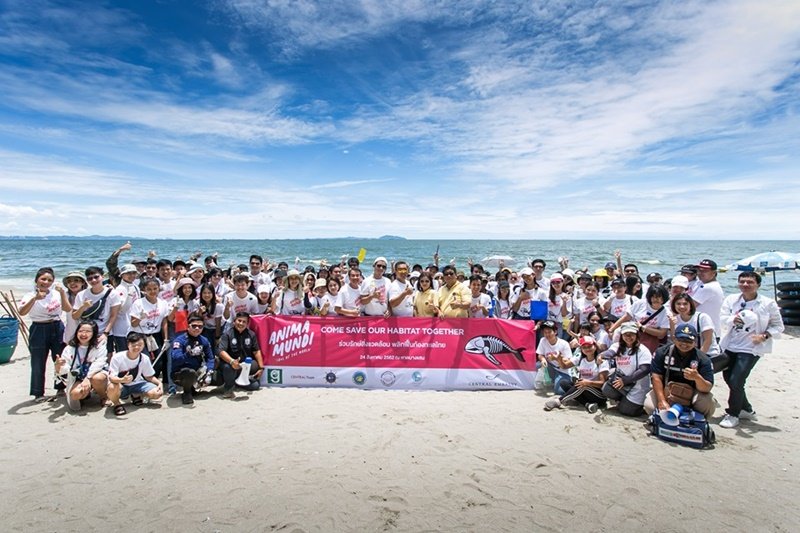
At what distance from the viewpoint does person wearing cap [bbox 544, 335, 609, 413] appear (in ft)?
19.5

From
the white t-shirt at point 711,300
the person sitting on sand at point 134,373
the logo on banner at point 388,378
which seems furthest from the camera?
the logo on banner at point 388,378

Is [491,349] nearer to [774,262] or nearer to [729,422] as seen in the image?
[729,422]

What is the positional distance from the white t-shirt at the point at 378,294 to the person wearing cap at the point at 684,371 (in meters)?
3.95

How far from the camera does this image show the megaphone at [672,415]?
4961mm

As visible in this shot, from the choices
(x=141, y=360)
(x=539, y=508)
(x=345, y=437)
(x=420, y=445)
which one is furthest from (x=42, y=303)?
(x=539, y=508)

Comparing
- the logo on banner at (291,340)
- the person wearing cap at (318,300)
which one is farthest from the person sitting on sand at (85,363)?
the person wearing cap at (318,300)

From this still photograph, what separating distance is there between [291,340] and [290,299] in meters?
0.81

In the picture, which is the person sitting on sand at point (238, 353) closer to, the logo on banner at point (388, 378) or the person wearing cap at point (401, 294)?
the logo on banner at point (388, 378)

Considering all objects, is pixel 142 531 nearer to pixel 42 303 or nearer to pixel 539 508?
pixel 539 508

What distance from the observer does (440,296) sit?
286 inches

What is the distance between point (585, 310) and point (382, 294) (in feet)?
11.9

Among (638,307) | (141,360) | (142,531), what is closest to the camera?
(142,531)

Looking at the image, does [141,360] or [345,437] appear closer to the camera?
[345,437]

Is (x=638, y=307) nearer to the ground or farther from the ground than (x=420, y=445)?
farther from the ground
